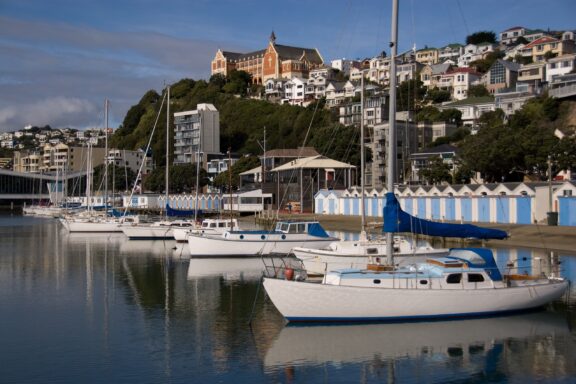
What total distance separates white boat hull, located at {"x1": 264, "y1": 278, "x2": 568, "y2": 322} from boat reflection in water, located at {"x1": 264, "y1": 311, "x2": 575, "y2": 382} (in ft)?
1.35

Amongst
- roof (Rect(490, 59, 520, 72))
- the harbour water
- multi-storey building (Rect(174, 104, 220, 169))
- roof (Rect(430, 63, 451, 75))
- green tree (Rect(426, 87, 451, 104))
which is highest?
roof (Rect(430, 63, 451, 75))

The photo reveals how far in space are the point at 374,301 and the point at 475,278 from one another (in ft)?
13.9

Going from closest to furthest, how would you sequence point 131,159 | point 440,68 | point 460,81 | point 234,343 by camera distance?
1. point 234,343
2. point 460,81
3. point 440,68
4. point 131,159

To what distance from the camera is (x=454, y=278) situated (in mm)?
23984

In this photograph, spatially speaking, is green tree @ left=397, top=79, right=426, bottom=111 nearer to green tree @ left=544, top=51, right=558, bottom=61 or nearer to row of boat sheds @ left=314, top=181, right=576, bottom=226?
green tree @ left=544, top=51, right=558, bottom=61

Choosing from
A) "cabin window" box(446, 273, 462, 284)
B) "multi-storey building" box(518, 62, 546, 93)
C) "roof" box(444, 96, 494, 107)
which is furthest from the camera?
"roof" box(444, 96, 494, 107)

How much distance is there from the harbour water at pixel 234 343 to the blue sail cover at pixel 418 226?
4033 millimetres

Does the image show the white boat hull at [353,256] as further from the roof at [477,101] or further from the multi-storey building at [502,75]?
the multi-storey building at [502,75]

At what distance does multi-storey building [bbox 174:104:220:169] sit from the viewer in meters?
172

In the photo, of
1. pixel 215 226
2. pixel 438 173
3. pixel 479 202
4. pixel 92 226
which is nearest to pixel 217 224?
pixel 215 226

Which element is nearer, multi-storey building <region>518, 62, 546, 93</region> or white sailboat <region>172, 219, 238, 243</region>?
white sailboat <region>172, 219, 238, 243</region>

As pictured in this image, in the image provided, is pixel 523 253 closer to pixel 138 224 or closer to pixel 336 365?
pixel 336 365

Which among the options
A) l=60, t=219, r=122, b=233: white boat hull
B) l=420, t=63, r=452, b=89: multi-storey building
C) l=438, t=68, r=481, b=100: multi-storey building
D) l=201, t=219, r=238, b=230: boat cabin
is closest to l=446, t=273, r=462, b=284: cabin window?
l=201, t=219, r=238, b=230: boat cabin

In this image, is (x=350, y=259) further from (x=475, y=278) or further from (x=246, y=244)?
(x=246, y=244)
